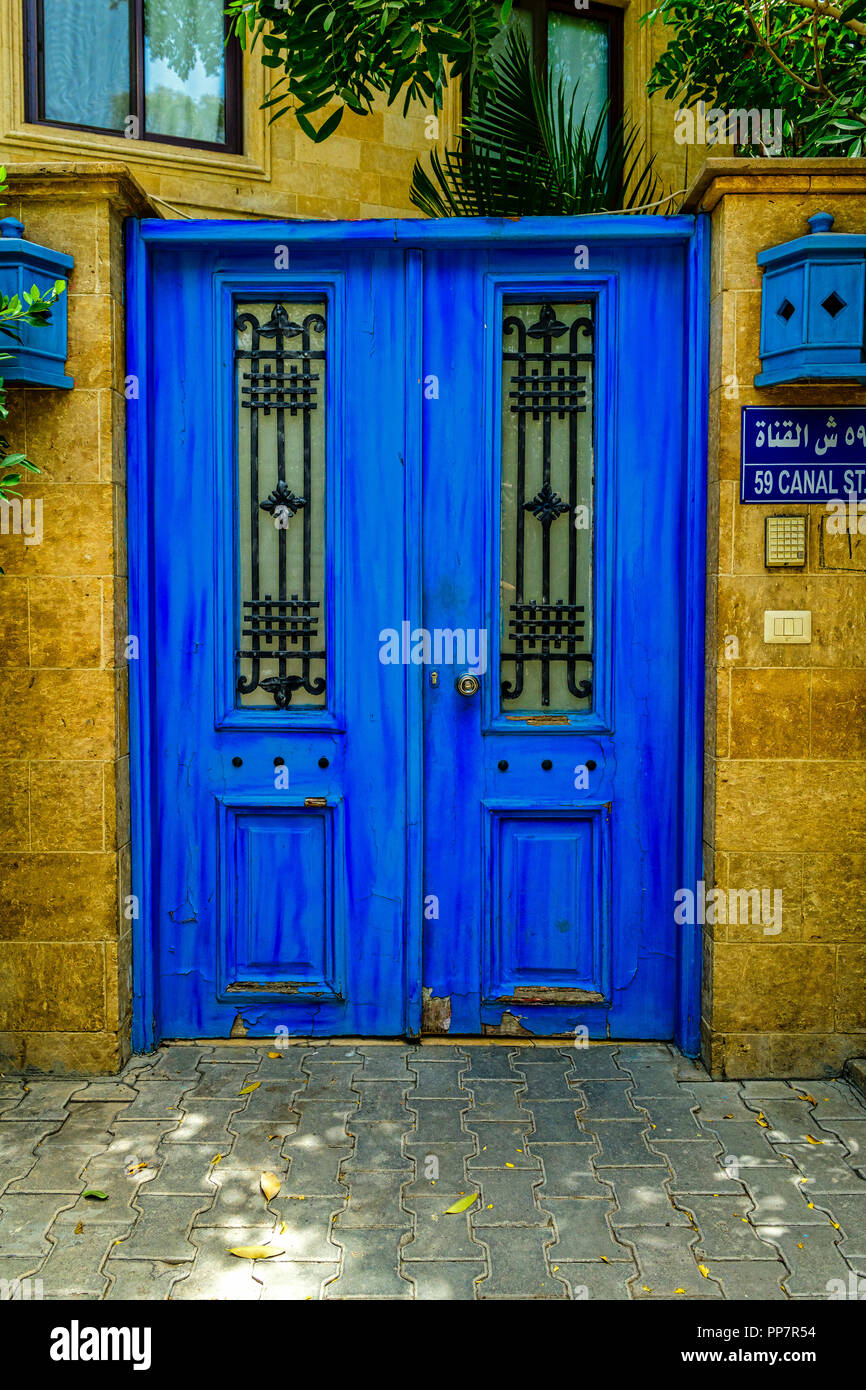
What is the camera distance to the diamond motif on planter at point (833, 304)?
11.8 ft

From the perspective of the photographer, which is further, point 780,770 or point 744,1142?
point 780,770

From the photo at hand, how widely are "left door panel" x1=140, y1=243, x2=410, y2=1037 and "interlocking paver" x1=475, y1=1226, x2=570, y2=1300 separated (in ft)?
4.42

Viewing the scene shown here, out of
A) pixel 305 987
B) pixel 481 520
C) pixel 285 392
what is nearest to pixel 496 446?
pixel 481 520

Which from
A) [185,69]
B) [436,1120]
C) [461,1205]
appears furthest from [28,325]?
[185,69]

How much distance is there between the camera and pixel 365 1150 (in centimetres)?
342

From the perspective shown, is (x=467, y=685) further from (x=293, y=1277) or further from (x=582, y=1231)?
(x=293, y=1277)

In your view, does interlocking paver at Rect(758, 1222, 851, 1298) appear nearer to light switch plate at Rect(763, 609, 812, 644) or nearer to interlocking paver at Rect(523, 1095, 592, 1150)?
interlocking paver at Rect(523, 1095, 592, 1150)

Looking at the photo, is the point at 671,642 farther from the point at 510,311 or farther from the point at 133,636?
the point at 133,636

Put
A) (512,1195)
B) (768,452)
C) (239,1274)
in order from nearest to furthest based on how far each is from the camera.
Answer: (239,1274), (512,1195), (768,452)

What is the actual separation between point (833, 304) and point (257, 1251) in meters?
3.50

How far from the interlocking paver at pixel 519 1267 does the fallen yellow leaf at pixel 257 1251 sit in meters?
0.57

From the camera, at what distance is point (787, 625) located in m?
3.91

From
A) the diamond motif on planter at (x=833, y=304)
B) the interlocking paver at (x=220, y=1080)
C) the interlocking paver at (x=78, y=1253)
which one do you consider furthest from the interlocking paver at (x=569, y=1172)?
the diamond motif on planter at (x=833, y=304)

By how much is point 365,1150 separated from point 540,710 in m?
1.75
